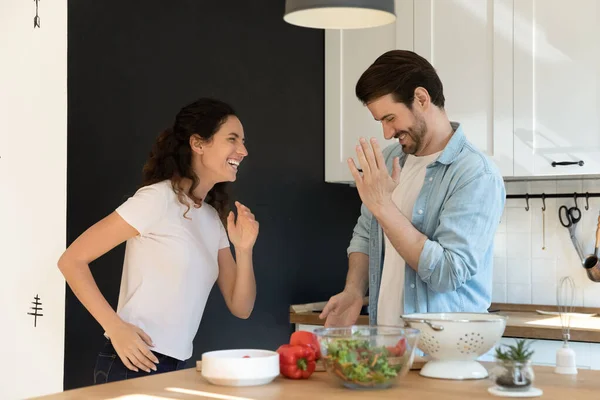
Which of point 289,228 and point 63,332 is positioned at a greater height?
point 289,228

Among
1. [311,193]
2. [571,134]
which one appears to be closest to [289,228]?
[311,193]

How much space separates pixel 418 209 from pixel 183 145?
881mm

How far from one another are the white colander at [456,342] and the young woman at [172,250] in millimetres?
910

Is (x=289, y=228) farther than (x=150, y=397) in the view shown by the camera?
Yes

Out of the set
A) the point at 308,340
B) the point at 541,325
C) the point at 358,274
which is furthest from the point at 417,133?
→ the point at 541,325

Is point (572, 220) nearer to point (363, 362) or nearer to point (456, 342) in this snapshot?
point (456, 342)

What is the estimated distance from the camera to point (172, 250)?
107 inches

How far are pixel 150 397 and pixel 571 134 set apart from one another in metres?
2.59

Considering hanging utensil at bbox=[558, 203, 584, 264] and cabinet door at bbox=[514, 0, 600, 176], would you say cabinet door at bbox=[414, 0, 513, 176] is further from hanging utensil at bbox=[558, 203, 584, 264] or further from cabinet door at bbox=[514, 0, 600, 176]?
hanging utensil at bbox=[558, 203, 584, 264]

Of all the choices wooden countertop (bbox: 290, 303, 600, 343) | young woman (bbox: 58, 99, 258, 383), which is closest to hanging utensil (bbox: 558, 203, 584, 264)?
wooden countertop (bbox: 290, 303, 600, 343)

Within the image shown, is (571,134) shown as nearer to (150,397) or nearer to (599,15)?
(599,15)

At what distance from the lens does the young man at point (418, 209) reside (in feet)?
7.57

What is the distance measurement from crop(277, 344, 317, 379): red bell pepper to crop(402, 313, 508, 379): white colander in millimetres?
254

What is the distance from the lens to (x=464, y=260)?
7.68 ft
